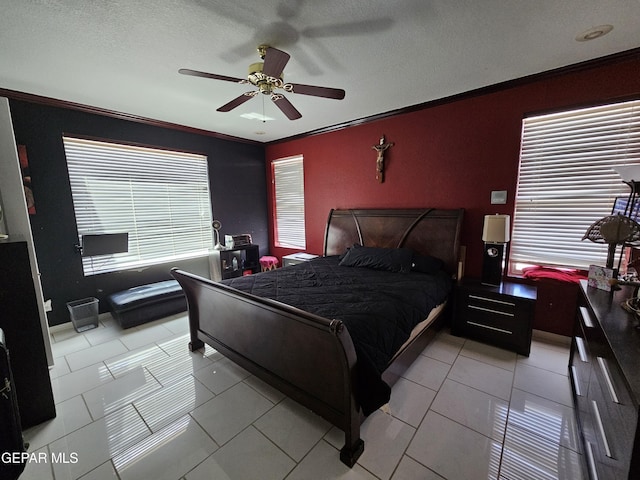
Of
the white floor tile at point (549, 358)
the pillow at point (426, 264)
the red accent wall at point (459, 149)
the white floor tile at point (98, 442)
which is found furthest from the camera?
the pillow at point (426, 264)

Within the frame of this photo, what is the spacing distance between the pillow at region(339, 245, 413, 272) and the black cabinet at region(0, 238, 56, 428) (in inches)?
108

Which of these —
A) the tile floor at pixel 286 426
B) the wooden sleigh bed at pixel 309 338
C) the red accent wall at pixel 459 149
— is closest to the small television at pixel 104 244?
the tile floor at pixel 286 426

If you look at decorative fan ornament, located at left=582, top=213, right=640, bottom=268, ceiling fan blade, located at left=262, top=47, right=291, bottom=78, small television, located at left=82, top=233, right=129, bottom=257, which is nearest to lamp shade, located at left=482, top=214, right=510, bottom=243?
decorative fan ornament, located at left=582, top=213, right=640, bottom=268

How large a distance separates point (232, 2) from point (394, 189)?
2.64 metres

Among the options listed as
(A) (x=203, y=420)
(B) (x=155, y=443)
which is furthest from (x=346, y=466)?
(B) (x=155, y=443)

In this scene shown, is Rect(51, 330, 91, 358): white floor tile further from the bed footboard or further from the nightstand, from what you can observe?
the nightstand

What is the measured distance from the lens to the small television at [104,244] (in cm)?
313

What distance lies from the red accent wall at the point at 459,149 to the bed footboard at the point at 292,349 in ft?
7.79

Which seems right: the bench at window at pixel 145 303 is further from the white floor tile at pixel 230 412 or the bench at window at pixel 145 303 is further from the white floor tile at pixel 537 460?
the white floor tile at pixel 537 460

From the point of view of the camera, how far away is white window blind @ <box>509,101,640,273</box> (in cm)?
228

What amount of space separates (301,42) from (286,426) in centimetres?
272

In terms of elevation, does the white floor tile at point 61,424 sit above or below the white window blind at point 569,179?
below

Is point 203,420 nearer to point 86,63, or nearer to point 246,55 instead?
point 246,55

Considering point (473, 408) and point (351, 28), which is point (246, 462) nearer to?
point (473, 408)
